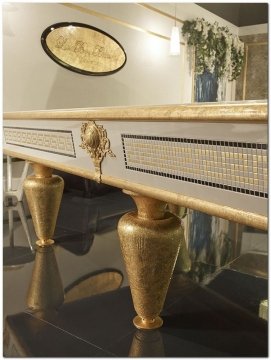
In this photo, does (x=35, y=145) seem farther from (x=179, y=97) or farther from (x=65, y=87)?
(x=179, y=97)

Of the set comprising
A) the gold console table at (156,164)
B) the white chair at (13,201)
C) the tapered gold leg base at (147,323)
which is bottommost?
the tapered gold leg base at (147,323)

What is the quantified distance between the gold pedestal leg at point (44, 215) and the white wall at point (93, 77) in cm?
171

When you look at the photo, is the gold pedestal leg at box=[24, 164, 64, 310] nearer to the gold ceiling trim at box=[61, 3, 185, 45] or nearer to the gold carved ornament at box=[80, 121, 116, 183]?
the gold carved ornament at box=[80, 121, 116, 183]

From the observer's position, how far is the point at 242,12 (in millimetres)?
6676

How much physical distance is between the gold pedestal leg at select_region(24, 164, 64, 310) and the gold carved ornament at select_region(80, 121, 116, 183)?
694 mm

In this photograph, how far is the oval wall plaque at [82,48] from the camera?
145 inches

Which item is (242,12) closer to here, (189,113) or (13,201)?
(13,201)

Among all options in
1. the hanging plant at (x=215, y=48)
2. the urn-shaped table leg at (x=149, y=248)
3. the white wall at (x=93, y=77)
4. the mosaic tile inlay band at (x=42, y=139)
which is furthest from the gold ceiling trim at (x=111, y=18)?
the urn-shaped table leg at (x=149, y=248)

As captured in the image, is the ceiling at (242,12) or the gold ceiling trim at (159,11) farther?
the ceiling at (242,12)

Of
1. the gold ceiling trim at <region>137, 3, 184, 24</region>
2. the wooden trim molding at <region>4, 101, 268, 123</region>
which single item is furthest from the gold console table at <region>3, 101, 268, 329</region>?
the gold ceiling trim at <region>137, 3, 184, 24</region>

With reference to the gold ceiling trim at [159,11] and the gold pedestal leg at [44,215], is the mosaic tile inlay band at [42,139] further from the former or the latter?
the gold ceiling trim at [159,11]

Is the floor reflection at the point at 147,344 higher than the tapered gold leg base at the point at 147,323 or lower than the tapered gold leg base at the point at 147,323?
lower

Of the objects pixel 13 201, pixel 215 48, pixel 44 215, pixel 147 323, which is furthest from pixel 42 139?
pixel 215 48

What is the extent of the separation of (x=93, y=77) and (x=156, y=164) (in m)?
3.46
